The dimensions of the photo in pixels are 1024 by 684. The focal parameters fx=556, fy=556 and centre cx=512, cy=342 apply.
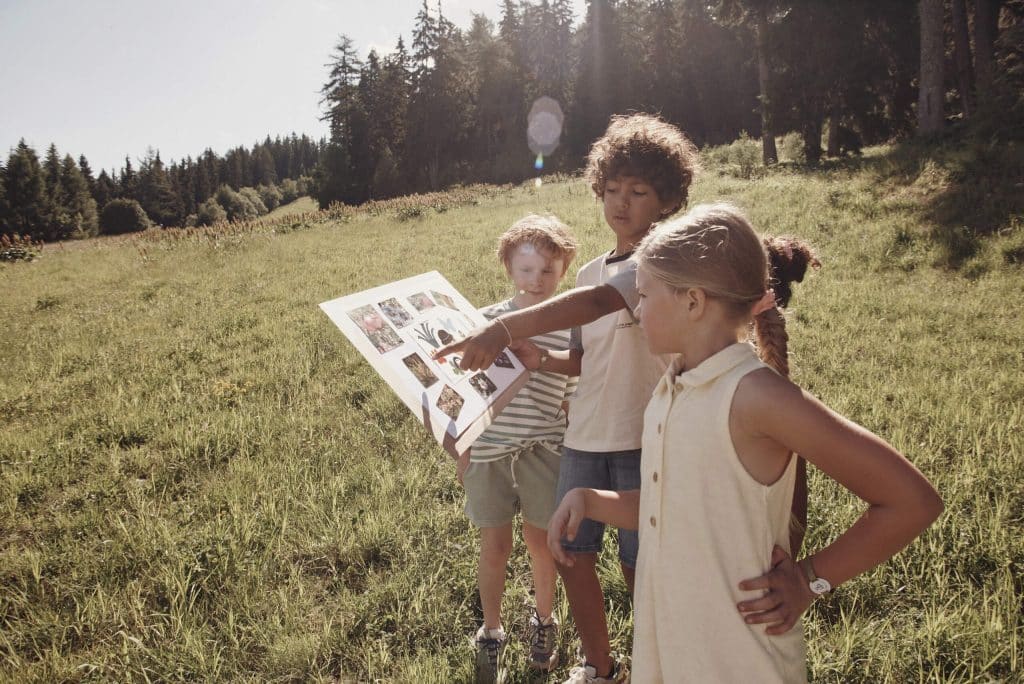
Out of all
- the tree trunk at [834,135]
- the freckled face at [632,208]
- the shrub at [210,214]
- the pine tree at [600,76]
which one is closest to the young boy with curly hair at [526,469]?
the freckled face at [632,208]

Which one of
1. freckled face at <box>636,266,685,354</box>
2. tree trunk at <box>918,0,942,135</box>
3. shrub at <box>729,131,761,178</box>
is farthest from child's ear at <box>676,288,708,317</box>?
shrub at <box>729,131,761,178</box>

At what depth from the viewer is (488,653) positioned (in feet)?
7.84

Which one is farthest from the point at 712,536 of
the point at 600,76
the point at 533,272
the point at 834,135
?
the point at 600,76

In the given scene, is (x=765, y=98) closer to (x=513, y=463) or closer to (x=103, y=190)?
(x=513, y=463)

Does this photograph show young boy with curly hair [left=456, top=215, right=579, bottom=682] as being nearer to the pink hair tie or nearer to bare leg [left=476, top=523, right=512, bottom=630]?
bare leg [left=476, top=523, right=512, bottom=630]

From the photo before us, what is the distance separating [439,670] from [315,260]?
32.6ft

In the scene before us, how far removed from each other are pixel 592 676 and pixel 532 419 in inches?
39.8

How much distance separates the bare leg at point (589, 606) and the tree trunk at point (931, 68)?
16542 millimetres

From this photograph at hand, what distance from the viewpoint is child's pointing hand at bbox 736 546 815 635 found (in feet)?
3.79

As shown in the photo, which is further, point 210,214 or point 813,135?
point 210,214

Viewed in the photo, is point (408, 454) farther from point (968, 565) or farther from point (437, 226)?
point (437, 226)

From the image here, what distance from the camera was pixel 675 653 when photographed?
1.28m

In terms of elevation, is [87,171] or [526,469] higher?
[87,171]

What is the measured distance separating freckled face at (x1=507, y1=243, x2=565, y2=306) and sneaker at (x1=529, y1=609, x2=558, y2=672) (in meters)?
1.41
